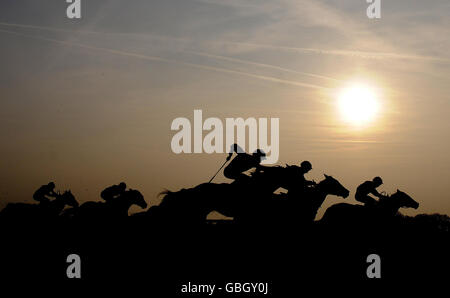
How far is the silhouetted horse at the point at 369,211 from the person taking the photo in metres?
16.3

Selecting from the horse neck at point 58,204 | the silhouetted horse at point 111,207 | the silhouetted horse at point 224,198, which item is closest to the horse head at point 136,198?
the silhouetted horse at point 111,207

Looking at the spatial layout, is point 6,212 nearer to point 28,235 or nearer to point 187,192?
point 28,235

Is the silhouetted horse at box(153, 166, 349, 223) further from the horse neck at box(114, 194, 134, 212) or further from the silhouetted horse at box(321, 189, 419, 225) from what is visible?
the horse neck at box(114, 194, 134, 212)

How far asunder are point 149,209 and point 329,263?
538cm

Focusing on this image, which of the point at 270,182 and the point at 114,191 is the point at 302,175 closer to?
the point at 270,182

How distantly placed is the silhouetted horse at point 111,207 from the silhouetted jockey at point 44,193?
1.31 meters

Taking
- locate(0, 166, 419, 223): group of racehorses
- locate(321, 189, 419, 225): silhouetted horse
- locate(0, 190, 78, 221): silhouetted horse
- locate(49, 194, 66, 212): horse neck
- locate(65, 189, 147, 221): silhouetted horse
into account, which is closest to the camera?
locate(321, 189, 419, 225): silhouetted horse

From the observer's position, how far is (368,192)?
55.4 ft

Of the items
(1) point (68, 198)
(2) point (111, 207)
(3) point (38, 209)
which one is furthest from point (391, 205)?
(3) point (38, 209)

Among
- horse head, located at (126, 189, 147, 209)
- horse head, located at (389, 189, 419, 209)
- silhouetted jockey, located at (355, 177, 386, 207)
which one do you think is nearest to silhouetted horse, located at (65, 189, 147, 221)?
horse head, located at (126, 189, 147, 209)

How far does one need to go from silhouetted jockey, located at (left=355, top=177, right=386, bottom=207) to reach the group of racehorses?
270mm

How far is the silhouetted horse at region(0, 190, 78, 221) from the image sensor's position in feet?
61.0
